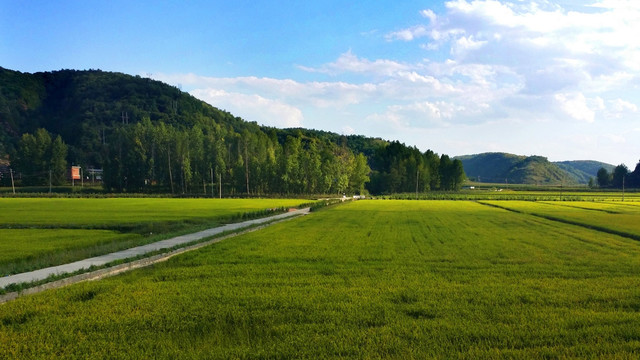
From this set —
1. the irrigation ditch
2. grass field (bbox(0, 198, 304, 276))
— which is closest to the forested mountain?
grass field (bbox(0, 198, 304, 276))

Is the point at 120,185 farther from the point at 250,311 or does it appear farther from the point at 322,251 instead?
the point at 250,311

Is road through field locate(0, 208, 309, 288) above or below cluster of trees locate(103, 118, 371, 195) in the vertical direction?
below

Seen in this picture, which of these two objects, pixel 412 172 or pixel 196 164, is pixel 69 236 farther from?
pixel 412 172

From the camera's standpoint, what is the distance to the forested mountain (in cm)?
9881

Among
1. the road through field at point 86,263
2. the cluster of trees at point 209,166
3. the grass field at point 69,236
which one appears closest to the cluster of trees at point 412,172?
the cluster of trees at point 209,166

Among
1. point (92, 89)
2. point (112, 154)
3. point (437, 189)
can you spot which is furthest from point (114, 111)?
point (437, 189)

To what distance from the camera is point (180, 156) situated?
9962 cm

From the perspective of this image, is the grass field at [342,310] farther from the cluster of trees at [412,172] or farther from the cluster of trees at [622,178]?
the cluster of trees at [622,178]

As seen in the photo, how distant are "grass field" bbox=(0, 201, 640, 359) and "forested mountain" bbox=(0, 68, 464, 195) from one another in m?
77.0

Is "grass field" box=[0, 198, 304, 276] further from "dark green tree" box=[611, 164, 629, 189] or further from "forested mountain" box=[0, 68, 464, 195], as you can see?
"dark green tree" box=[611, 164, 629, 189]

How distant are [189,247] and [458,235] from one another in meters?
15.8

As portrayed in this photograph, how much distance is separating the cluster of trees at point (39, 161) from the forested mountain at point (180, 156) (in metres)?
0.23

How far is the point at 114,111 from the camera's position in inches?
6112

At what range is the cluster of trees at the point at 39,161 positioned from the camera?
104 m
